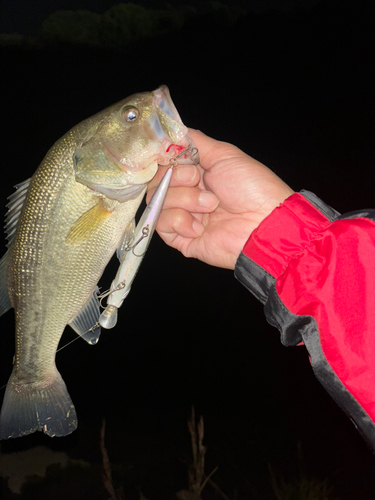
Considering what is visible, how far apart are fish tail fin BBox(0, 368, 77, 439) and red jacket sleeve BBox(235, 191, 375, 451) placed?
81cm

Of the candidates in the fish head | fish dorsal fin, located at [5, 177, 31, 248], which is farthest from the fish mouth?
fish dorsal fin, located at [5, 177, 31, 248]

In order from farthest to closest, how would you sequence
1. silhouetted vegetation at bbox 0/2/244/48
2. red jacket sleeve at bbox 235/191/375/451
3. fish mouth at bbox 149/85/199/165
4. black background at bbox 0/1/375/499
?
black background at bbox 0/1/375/499 < silhouetted vegetation at bbox 0/2/244/48 < fish mouth at bbox 149/85/199/165 < red jacket sleeve at bbox 235/191/375/451

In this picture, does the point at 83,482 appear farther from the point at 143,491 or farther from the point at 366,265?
the point at 366,265

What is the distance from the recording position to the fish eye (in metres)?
0.97

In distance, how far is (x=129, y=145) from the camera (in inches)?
38.3

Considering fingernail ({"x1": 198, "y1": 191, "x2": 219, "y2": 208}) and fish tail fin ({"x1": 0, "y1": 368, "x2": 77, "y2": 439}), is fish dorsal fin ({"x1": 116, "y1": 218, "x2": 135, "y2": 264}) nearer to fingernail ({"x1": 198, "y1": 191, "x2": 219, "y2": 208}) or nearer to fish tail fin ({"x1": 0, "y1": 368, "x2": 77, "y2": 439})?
fingernail ({"x1": 198, "y1": 191, "x2": 219, "y2": 208})

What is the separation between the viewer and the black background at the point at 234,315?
13.7 feet

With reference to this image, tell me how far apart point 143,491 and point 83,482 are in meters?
0.89

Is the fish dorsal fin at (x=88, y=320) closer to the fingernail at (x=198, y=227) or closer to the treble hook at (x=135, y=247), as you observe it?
the treble hook at (x=135, y=247)

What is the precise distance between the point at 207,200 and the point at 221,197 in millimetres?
103

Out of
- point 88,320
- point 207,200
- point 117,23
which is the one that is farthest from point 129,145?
point 117,23

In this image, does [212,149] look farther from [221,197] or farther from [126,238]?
[126,238]

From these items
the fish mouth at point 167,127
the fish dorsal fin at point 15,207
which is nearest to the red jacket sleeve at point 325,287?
the fish mouth at point 167,127

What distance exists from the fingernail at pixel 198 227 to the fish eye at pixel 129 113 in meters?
0.58
